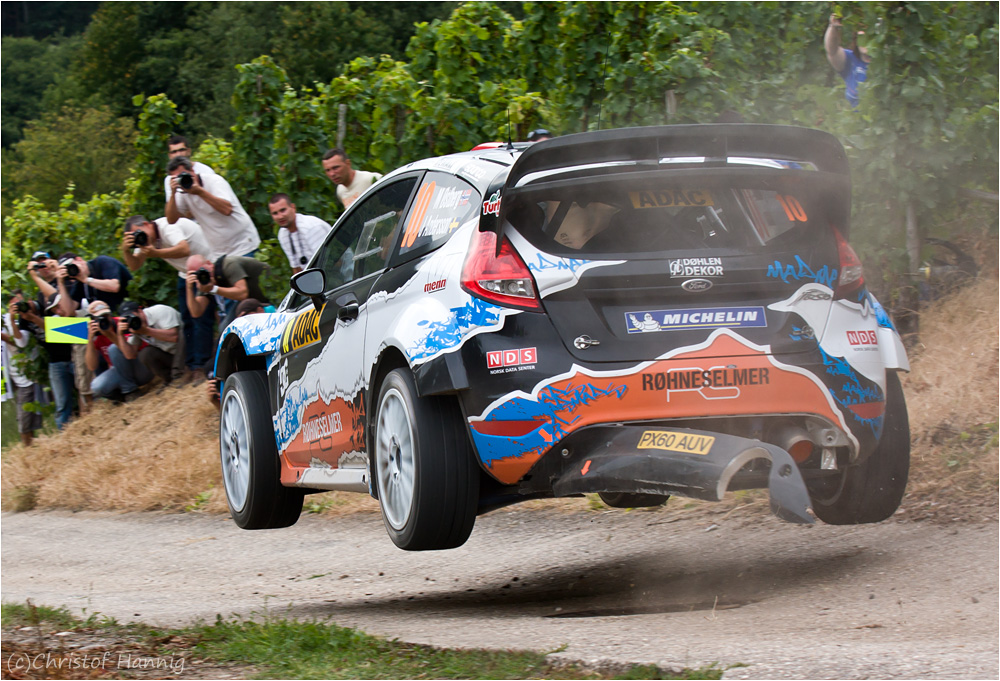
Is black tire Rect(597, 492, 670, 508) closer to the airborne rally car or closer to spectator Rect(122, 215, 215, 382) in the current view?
the airborne rally car

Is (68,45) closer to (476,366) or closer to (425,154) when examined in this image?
(425,154)

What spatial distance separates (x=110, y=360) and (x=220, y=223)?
116 inches

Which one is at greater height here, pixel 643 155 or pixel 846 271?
pixel 643 155

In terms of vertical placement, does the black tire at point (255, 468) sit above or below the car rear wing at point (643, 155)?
below

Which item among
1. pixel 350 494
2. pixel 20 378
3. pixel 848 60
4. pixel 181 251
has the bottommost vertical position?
pixel 350 494

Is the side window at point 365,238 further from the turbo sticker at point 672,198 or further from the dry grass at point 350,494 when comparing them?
the dry grass at point 350,494

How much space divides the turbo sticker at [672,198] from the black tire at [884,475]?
1104 mm

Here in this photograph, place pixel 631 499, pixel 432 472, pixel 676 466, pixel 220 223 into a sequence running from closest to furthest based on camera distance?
pixel 676 466, pixel 432 472, pixel 631 499, pixel 220 223

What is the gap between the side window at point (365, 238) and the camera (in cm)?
536

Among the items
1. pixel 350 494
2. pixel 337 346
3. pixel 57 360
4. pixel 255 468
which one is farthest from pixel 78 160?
pixel 337 346

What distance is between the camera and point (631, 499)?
5508mm

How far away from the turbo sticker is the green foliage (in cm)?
5267

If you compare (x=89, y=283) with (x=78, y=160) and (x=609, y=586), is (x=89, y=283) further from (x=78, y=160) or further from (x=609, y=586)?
(x=78, y=160)

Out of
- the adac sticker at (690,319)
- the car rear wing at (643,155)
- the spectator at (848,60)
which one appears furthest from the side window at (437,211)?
the spectator at (848,60)
